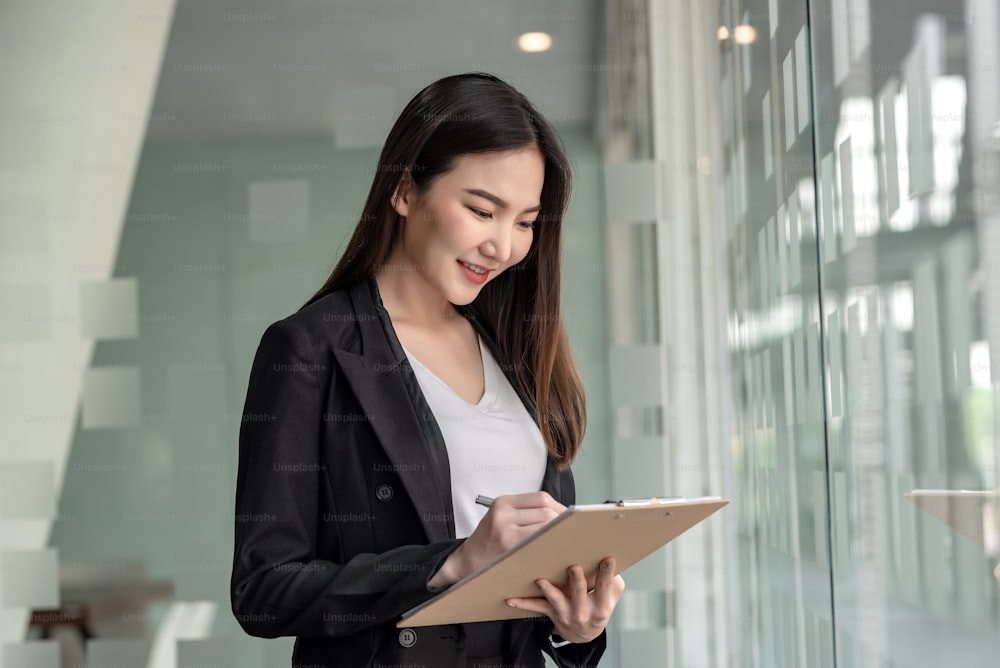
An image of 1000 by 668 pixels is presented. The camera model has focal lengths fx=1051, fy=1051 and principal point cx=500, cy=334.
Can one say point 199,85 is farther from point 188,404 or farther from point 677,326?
point 677,326

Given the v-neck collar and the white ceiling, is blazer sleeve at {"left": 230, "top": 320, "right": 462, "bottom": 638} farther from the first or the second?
the white ceiling

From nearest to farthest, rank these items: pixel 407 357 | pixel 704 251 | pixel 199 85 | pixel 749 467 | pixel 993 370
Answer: pixel 993 370 < pixel 407 357 < pixel 749 467 < pixel 704 251 < pixel 199 85

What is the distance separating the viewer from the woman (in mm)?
1273

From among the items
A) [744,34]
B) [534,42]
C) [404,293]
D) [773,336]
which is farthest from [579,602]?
[534,42]

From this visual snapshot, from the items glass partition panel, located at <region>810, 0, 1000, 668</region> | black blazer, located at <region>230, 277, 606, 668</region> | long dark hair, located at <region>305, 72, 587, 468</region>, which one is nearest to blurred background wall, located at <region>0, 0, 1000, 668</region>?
glass partition panel, located at <region>810, 0, 1000, 668</region>

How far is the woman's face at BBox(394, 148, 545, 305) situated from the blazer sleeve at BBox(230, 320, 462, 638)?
22 centimetres

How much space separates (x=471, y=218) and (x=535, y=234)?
0.69ft

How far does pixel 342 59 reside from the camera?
3371mm

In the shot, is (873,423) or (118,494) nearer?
(873,423)

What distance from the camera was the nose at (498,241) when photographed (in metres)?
1.48

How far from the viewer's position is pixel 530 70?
11.1 feet

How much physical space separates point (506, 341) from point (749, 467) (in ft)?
4.76

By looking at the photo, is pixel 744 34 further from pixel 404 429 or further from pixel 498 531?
pixel 498 531

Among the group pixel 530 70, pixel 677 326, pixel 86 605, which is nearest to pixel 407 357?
pixel 677 326
